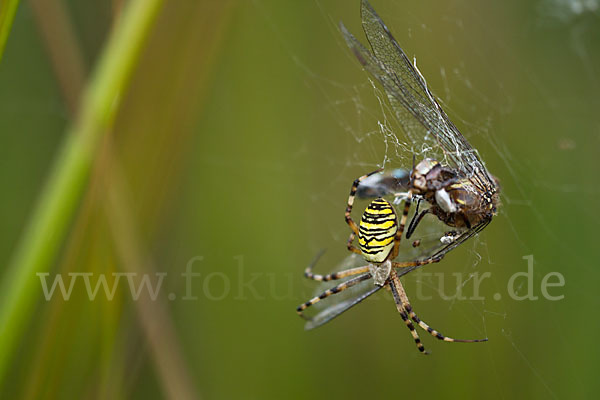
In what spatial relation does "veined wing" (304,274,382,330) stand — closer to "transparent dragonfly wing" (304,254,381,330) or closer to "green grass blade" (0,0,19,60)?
"transparent dragonfly wing" (304,254,381,330)

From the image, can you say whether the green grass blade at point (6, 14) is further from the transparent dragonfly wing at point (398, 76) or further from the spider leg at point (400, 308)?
the spider leg at point (400, 308)

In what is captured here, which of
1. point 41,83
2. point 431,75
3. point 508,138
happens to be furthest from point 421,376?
point 41,83

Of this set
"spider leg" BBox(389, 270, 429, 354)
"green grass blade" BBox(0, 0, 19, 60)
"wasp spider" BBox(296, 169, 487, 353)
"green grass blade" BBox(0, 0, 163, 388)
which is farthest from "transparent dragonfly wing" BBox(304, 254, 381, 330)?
"green grass blade" BBox(0, 0, 19, 60)

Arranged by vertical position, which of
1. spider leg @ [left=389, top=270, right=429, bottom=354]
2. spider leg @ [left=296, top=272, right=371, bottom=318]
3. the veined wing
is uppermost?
spider leg @ [left=296, top=272, right=371, bottom=318]

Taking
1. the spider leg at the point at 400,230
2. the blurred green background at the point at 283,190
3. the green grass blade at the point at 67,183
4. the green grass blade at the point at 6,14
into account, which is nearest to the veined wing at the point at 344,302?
the spider leg at the point at 400,230

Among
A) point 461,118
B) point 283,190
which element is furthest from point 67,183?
point 461,118

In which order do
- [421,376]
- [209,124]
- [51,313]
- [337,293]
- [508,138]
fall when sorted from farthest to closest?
[209,124]
[508,138]
[421,376]
[337,293]
[51,313]

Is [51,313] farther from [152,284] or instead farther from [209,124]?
[209,124]
